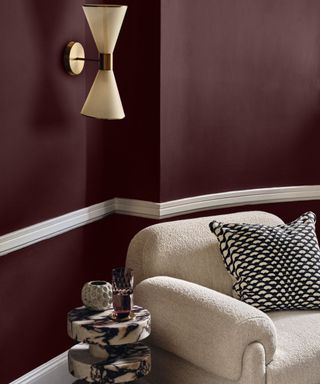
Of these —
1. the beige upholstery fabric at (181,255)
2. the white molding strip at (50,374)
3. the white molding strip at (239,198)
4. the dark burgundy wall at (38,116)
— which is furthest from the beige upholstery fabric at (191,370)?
the white molding strip at (239,198)

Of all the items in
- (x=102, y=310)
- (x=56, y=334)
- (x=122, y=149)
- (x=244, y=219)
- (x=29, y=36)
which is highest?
(x=29, y=36)

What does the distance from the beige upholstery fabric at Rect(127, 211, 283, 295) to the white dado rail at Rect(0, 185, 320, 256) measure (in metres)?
0.33

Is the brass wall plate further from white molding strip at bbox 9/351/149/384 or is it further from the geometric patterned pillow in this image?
white molding strip at bbox 9/351/149/384

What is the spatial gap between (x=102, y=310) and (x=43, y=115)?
2.66 ft

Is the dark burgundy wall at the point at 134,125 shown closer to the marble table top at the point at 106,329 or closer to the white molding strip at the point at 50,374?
the white molding strip at the point at 50,374

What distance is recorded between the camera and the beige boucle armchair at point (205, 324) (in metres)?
2.55

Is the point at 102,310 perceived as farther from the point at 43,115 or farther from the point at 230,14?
the point at 230,14

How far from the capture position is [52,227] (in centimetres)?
308

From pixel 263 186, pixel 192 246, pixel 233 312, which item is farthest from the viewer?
pixel 263 186

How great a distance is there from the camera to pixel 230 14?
12.0ft

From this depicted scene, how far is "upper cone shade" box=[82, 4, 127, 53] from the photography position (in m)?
2.95

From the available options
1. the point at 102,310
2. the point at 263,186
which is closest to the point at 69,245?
the point at 102,310

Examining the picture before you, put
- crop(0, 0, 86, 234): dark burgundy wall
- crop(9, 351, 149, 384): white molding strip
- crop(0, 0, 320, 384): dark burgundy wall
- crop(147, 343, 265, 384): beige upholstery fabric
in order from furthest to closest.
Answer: crop(9, 351, 149, 384): white molding strip < crop(0, 0, 320, 384): dark burgundy wall < crop(0, 0, 86, 234): dark burgundy wall < crop(147, 343, 265, 384): beige upholstery fabric

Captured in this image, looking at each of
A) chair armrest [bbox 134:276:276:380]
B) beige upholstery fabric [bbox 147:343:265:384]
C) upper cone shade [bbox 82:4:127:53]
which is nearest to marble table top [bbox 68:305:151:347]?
chair armrest [bbox 134:276:276:380]
